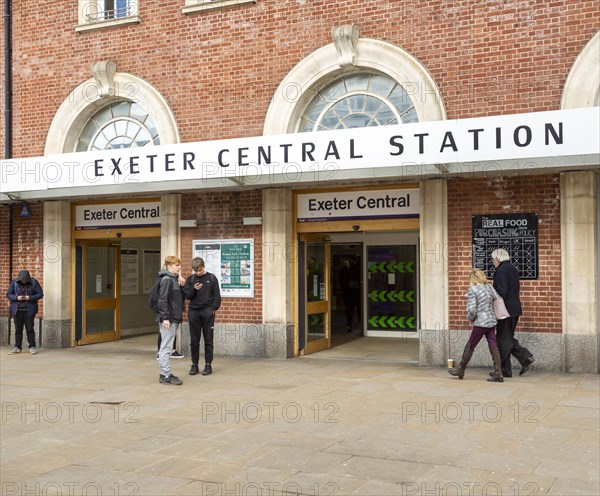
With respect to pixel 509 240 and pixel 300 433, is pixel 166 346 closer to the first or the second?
pixel 300 433

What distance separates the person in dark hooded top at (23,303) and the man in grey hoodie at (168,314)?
4.46 metres

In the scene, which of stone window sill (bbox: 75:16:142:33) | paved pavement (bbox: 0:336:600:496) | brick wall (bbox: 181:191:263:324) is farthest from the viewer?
stone window sill (bbox: 75:16:142:33)

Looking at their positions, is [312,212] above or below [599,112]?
below

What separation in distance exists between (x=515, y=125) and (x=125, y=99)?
7.36 metres

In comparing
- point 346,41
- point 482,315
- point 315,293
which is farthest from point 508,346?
point 346,41

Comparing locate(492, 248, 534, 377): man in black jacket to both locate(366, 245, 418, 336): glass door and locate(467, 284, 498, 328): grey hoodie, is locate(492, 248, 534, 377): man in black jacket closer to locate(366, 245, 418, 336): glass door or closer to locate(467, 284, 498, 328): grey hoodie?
locate(467, 284, 498, 328): grey hoodie

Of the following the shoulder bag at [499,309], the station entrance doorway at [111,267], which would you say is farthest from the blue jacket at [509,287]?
the station entrance doorway at [111,267]

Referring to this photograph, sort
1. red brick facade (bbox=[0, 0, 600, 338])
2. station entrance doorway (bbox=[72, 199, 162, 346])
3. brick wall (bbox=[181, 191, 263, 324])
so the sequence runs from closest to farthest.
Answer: red brick facade (bbox=[0, 0, 600, 338]) → brick wall (bbox=[181, 191, 263, 324]) → station entrance doorway (bbox=[72, 199, 162, 346])

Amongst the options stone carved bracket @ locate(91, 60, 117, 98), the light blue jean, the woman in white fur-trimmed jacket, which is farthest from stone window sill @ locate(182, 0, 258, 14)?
the woman in white fur-trimmed jacket

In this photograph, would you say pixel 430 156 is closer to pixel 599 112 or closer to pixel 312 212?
pixel 599 112

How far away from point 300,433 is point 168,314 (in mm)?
3287

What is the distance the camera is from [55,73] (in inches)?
558

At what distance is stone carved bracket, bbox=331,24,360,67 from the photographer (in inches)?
457

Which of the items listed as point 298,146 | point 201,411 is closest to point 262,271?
point 298,146
